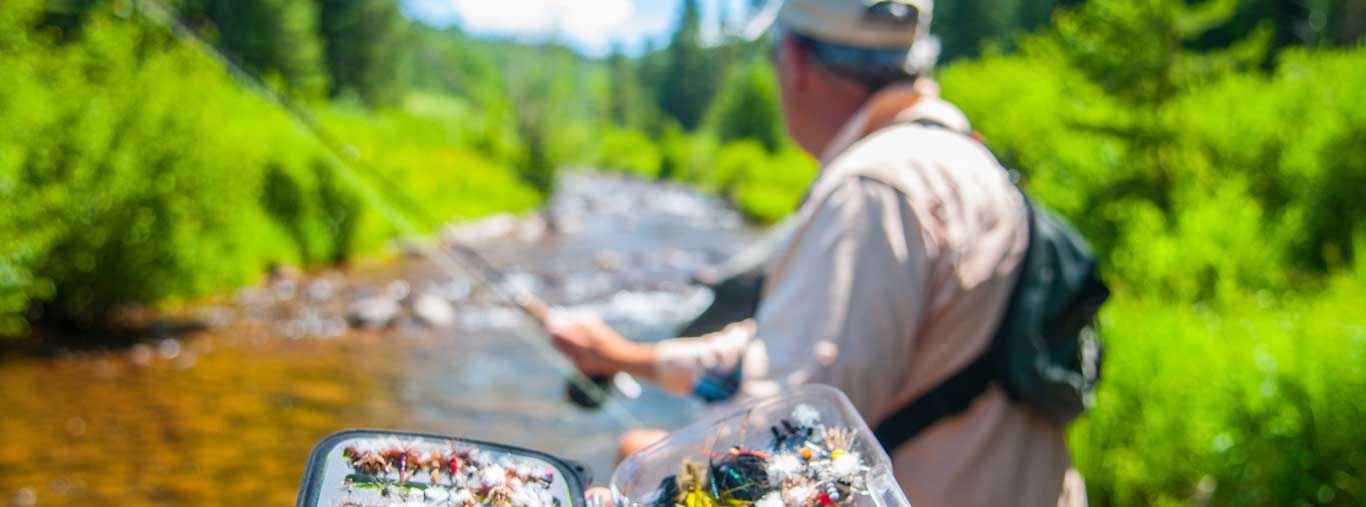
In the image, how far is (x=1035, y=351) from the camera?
4.99 feet

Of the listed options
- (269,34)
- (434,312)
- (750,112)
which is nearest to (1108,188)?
(434,312)

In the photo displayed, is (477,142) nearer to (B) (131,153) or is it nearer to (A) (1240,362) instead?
(B) (131,153)

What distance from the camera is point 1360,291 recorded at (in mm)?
4277

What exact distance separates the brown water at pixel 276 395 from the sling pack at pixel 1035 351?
428 centimetres

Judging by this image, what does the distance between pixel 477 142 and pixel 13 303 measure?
24638 mm

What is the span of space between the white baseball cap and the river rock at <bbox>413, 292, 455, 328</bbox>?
1095cm

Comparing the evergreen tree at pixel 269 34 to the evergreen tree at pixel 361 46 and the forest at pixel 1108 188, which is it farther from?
the evergreen tree at pixel 361 46

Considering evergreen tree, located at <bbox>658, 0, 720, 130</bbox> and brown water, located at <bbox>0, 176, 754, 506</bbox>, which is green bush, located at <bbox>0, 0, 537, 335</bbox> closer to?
brown water, located at <bbox>0, 176, 754, 506</bbox>

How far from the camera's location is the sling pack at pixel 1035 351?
4.94 ft

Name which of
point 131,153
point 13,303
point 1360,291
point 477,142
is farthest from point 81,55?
point 477,142

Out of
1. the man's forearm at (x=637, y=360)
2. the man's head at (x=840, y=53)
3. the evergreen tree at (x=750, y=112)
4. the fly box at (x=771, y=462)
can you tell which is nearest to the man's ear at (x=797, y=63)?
the man's head at (x=840, y=53)

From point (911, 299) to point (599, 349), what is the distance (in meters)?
0.66

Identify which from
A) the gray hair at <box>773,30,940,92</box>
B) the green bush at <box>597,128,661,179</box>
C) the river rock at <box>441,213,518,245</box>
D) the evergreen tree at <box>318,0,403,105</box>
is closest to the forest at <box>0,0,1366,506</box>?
the gray hair at <box>773,30,940,92</box>

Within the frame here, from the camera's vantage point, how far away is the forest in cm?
380
